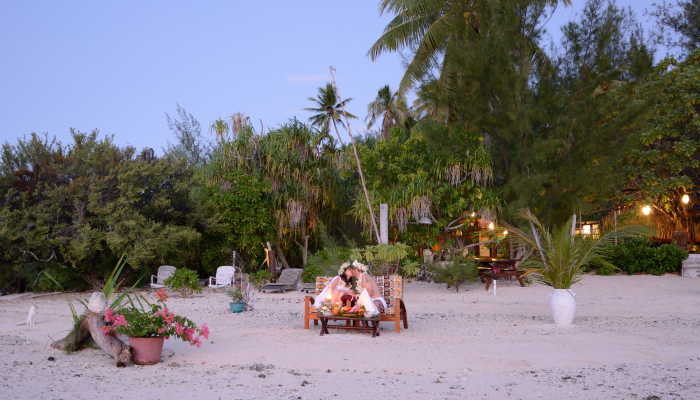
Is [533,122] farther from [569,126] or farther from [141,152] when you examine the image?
[141,152]

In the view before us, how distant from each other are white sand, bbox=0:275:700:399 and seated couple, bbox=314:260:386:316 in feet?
1.38

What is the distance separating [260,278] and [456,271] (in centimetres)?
473

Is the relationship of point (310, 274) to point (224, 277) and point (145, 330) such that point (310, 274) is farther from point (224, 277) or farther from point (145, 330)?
point (145, 330)

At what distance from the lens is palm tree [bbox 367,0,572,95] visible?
54.5 ft

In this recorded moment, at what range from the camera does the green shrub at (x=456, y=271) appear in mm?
11852

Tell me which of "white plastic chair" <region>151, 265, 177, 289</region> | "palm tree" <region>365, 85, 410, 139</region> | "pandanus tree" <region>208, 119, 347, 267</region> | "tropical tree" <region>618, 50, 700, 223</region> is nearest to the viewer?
"white plastic chair" <region>151, 265, 177, 289</region>

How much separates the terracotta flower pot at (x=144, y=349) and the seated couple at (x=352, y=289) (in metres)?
2.47

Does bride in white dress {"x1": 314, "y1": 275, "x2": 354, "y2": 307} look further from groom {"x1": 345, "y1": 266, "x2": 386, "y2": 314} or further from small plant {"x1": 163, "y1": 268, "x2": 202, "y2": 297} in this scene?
small plant {"x1": 163, "y1": 268, "x2": 202, "y2": 297}

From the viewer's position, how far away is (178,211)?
13648 millimetres

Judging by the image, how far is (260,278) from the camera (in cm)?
1372

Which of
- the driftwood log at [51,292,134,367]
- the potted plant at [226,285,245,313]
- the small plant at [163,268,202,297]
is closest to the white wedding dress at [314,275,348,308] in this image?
the potted plant at [226,285,245,313]

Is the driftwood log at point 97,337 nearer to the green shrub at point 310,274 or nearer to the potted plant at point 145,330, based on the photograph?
the potted plant at point 145,330

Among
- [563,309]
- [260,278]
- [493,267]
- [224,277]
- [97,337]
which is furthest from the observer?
[260,278]

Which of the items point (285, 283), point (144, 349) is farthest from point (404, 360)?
point (285, 283)
